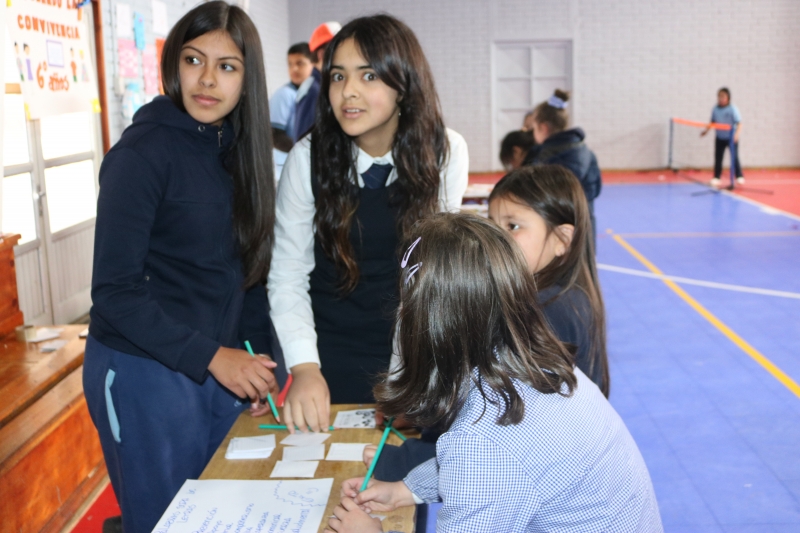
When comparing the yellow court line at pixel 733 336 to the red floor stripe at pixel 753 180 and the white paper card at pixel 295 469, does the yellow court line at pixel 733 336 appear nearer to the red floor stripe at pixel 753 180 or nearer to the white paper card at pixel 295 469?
the white paper card at pixel 295 469

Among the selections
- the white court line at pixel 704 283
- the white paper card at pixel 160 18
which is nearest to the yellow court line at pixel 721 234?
the white court line at pixel 704 283

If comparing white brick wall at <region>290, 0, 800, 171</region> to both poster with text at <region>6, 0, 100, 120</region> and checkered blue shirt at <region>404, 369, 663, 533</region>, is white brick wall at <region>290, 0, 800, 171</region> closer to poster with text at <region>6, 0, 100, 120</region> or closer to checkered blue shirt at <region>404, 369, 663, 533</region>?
poster with text at <region>6, 0, 100, 120</region>

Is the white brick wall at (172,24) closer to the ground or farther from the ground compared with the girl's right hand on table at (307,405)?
farther from the ground

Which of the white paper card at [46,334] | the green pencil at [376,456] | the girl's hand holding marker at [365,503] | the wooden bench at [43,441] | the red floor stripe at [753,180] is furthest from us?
the red floor stripe at [753,180]

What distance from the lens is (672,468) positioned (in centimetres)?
280

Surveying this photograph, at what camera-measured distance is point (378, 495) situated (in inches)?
48.1

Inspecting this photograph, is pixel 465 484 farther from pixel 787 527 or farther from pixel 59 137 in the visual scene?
pixel 59 137

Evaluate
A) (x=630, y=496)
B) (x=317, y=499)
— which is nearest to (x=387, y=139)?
(x=317, y=499)

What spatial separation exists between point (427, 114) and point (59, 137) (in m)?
3.84

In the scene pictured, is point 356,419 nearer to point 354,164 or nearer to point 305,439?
point 305,439

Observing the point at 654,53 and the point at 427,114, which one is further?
the point at 654,53

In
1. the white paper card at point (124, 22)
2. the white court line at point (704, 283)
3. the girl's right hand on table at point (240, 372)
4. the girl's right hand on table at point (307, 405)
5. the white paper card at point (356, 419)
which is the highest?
the white paper card at point (124, 22)

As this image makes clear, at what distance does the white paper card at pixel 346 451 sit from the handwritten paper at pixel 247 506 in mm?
84

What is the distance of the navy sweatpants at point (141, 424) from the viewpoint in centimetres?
145
